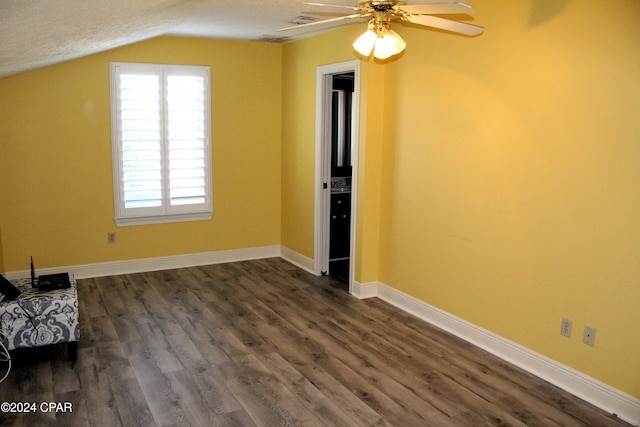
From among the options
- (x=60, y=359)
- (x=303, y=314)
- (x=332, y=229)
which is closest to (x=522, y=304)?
→ (x=303, y=314)

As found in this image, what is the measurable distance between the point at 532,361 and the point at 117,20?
343 centimetres

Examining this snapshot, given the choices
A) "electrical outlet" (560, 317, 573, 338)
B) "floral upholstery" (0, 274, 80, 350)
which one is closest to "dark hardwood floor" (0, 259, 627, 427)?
"floral upholstery" (0, 274, 80, 350)

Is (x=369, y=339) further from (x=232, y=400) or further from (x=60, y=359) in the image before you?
(x=60, y=359)

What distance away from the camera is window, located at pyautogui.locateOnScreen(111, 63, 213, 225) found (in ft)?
18.0

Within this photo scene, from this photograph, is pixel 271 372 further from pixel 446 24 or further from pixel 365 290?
pixel 446 24

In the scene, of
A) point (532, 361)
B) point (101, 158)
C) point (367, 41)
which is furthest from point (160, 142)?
point (532, 361)

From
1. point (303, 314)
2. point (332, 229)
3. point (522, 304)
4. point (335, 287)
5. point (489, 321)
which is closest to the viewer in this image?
point (522, 304)

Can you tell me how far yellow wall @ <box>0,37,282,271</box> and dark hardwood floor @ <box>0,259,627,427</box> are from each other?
84 centimetres

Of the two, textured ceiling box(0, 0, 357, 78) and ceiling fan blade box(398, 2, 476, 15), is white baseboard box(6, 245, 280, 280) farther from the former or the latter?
ceiling fan blade box(398, 2, 476, 15)

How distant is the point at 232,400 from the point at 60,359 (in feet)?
4.51

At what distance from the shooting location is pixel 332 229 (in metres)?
6.02

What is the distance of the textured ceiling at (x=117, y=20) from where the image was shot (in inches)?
87.6

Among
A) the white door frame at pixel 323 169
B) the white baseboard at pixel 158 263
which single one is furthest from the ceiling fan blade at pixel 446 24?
the white baseboard at pixel 158 263

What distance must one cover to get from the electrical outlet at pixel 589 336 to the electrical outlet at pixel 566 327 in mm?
98
